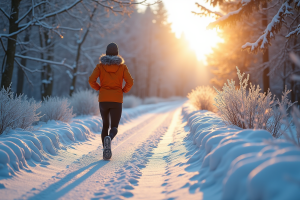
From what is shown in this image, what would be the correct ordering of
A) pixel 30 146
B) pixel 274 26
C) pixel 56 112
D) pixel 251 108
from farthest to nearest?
pixel 56 112 → pixel 274 26 → pixel 251 108 → pixel 30 146

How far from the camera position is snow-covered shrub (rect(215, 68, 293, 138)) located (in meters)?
3.96

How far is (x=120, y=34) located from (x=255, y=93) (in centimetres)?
2595

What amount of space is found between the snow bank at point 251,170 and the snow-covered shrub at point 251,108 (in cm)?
114

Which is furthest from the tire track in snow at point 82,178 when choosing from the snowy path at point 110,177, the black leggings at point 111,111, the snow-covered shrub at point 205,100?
the snow-covered shrub at point 205,100

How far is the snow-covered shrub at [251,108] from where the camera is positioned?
3.96 m

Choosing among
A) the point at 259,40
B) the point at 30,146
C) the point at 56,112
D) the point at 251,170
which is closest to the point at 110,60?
the point at 30,146

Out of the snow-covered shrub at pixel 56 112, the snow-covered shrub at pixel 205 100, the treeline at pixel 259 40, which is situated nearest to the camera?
the treeline at pixel 259 40

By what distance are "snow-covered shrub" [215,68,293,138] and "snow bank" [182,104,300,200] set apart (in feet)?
3.74

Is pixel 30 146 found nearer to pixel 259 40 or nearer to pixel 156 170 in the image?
pixel 156 170

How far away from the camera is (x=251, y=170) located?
195 centimetres

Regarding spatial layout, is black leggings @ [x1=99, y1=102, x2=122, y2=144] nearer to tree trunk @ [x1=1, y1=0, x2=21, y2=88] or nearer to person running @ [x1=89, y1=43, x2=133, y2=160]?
person running @ [x1=89, y1=43, x2=133, y2=160]

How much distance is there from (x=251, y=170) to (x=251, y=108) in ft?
8.01

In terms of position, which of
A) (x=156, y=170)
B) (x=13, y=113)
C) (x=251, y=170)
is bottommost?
(x=156, y=170)

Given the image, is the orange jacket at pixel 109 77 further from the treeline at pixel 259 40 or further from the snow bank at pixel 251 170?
the treeline at pixel 259 40
